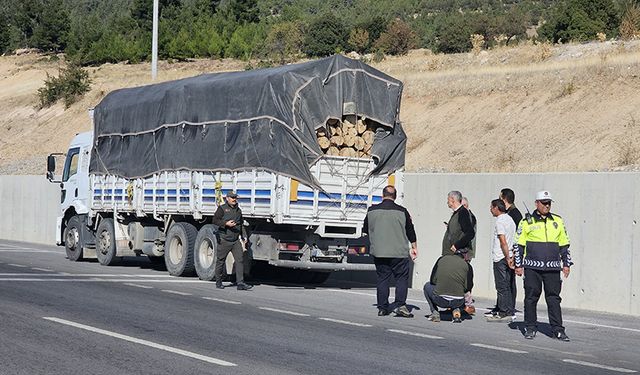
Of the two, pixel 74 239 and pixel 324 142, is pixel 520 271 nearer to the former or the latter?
pixel 324 142

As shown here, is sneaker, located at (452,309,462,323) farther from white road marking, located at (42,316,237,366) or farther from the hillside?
the hillside

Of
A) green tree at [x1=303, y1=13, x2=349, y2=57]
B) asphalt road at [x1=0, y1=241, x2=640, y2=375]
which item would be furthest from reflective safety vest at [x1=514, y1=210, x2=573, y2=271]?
green tree at [x1=303, y1=13, x2=349, y2=57]

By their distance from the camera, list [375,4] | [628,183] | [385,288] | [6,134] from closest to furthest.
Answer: [385,288] < [628,183] < [6,134] < [375,4]

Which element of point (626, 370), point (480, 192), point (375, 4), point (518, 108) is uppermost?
point (375, 4)

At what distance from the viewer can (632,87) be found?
120 ft

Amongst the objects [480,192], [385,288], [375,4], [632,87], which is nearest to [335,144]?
[480,192]

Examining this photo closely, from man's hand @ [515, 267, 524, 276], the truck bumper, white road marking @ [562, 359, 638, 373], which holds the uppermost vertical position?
man's hand @ [515, 267, 524, 276]

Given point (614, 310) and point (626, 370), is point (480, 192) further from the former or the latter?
point (626, 370)

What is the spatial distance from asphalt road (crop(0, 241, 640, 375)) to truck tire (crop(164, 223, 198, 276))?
2.05 m

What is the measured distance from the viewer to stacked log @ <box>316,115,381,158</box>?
795 inches

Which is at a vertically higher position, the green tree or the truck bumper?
the green tree

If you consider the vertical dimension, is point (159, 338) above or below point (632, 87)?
below

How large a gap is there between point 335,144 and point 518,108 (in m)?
20.1

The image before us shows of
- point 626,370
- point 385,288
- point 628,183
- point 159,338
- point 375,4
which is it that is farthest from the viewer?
point 375,4
